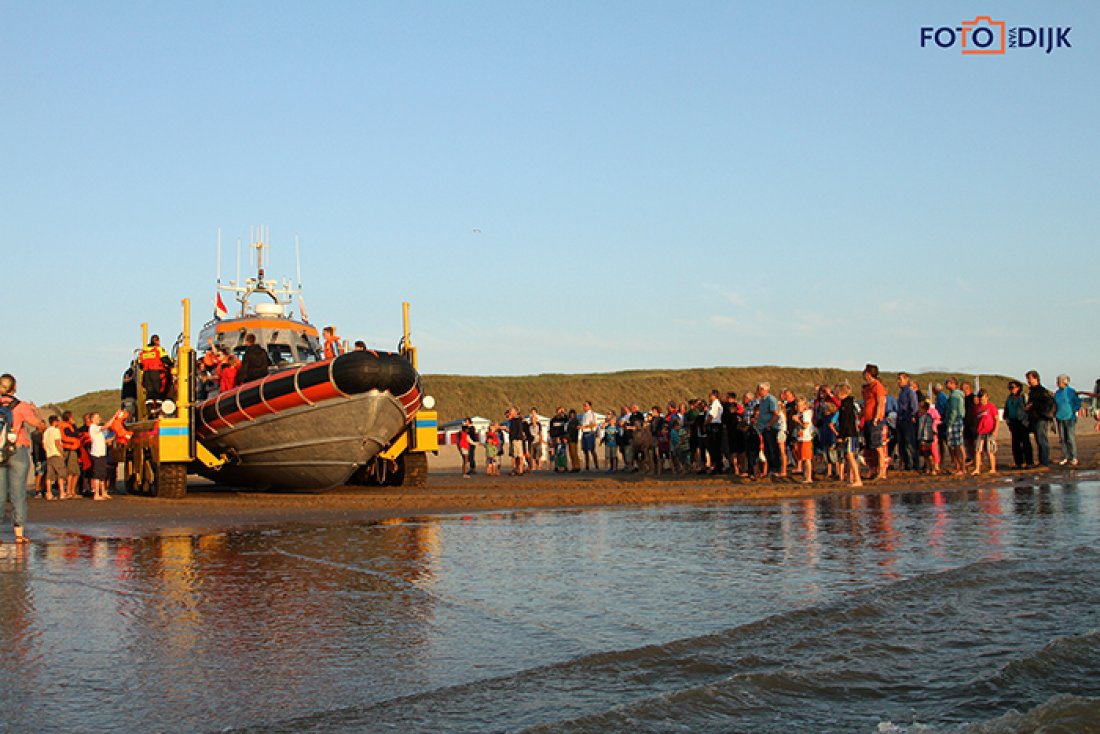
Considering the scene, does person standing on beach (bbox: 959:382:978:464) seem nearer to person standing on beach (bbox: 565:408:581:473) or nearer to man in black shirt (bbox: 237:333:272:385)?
person standing on beach (bbox: 565:408:581:473)

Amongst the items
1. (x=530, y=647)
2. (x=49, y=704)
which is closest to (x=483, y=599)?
(x=530, y=647)

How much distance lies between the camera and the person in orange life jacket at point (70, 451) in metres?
19.2

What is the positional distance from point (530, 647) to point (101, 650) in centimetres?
202

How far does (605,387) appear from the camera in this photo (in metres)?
87.7

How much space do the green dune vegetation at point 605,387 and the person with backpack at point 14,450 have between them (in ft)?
228

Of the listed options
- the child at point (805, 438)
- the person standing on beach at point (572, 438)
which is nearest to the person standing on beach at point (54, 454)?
the person standing on beach at point (572, 438)

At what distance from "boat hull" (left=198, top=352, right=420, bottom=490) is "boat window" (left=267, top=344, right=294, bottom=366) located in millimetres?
2539

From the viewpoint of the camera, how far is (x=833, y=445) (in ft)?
56.5

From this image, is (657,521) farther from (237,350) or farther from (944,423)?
(237,350)

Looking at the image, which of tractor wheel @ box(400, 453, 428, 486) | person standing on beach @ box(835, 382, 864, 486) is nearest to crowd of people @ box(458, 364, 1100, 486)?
person standing on beach @ box(835, 382, 864, 486)

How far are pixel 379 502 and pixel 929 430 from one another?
8.98m

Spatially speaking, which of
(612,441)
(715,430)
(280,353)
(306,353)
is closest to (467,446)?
(612,441)

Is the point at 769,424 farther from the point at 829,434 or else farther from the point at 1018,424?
the point at 1018,424

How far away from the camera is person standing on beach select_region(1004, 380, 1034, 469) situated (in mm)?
17562
